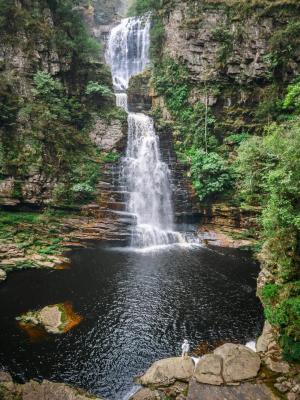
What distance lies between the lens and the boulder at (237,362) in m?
11.7

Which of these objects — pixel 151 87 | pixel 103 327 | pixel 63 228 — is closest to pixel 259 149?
pixel 103 327

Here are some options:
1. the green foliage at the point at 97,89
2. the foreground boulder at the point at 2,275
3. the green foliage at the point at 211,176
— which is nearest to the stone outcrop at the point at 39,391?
the foreground boulder at the point at 2,275

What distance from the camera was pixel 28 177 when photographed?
2795 cm

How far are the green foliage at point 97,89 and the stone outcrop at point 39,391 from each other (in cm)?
3003

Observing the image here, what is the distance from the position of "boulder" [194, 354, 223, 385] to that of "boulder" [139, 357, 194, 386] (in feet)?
1.11

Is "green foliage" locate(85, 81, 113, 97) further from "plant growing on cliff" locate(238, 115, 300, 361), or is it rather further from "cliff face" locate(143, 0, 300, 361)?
"plant growing on cliff" locate(238, 115, 300, 361)

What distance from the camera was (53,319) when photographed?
16.1 metres

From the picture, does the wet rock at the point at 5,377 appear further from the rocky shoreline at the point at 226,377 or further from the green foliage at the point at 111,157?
the green foliage at the point at 111,157

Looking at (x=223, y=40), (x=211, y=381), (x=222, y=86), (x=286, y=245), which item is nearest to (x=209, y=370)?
(x=211, y=381)

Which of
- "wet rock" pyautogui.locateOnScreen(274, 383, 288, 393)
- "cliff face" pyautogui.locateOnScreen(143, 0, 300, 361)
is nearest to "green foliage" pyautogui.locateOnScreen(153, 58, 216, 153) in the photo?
"cliff face" pyautogui.locateOnScreen(143, 0, 300, 361)

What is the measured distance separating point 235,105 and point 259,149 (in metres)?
16.2

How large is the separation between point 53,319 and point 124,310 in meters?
3.73

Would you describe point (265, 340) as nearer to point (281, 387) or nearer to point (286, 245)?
point (281, 387)

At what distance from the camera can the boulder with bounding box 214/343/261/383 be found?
38.4ft
